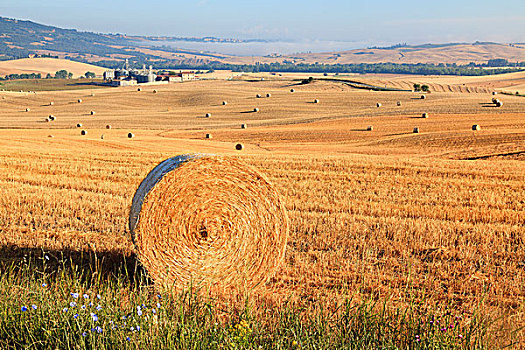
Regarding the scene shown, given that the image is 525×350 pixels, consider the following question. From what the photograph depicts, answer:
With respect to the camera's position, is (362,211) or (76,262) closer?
(76,262)

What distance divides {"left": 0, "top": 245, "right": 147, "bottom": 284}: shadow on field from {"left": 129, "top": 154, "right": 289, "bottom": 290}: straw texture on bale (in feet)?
1.49

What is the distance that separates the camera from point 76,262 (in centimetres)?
780

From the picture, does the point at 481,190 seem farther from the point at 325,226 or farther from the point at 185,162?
the point at 185,162

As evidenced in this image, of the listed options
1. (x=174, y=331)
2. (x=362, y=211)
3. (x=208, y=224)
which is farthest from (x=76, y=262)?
(x=362, y=211)

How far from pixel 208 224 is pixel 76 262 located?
2157 millimetres

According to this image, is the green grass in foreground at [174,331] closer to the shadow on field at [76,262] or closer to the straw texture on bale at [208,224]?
the straw texture on bale at [208,224]

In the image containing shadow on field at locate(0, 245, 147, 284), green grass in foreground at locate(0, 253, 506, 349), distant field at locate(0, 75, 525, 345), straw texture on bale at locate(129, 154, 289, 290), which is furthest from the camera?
distant field at locate(0, 75, 525, 345)

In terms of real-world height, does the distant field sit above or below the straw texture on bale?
below

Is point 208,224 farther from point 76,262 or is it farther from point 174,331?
point 174,331

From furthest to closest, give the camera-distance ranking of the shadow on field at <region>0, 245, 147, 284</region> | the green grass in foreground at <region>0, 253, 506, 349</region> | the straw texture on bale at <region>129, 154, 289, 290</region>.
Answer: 1. the shadow on field at <region>0, 245, 147, 284</region>
2. the straw texture on bale at <region>129, 154, 289, 290</region>
3. the green grass in foreground at <region>0, 253, 506, 349</region>

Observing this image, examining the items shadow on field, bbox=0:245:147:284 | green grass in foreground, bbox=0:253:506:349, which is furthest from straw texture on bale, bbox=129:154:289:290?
green grass in foreground, bbox=0:253:506:349

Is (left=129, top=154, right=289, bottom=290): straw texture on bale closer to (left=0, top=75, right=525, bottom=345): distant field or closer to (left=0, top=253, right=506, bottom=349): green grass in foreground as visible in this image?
(left=0, top=75, right=525, bottom=345): distant field

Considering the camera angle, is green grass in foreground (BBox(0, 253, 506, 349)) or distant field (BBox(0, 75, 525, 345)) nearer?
green grass in foreground (BBox(0, 253, 506, 349))

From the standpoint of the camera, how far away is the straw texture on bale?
22.3ft
